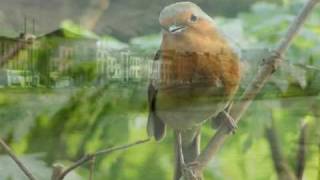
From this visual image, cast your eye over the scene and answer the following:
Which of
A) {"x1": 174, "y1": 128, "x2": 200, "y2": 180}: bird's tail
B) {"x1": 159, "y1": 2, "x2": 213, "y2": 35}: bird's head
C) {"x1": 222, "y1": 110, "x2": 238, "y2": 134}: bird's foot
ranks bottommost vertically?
{"x1": 174, "y1": 128, "x2": 200, "y2": 180}: bird's tail

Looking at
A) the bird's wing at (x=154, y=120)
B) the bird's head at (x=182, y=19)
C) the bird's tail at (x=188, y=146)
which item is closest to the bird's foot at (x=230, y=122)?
the bird's tail at (x=188, y=146)

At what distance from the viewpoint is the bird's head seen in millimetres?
2273

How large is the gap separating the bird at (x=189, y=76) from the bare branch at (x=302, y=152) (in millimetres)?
394

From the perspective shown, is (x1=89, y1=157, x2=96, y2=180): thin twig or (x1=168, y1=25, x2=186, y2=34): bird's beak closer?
(x1=168, y1=25, x2=186, y2=34): bird's beak

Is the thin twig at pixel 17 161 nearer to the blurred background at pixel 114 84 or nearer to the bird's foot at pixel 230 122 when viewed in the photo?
the blurred background at pixel 114 84

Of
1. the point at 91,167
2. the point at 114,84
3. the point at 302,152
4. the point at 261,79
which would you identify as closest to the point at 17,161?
the point at 91,167

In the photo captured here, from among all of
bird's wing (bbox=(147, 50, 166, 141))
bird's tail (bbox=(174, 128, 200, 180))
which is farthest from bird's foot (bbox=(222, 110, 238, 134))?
bird's wing (bbox=(147, 50, 166, 141))

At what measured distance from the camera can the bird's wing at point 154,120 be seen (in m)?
2.37

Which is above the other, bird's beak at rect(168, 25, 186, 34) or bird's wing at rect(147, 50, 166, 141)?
bird's beak at rect(168, 25, 186, 34)

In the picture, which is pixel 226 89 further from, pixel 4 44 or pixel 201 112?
pixel 4 44

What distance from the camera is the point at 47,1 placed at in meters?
2.21

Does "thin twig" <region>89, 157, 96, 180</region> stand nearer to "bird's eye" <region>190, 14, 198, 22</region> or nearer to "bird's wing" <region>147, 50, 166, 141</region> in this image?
"bird's wing" <region>147, 50, 166, 141</region>

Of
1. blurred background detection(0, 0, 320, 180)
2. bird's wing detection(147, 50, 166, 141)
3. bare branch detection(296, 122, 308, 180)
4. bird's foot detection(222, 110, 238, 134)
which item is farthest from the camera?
bare branch detection(296, 122, 308, 180)

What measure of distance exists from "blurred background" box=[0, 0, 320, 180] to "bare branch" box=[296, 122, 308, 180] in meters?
0.03
